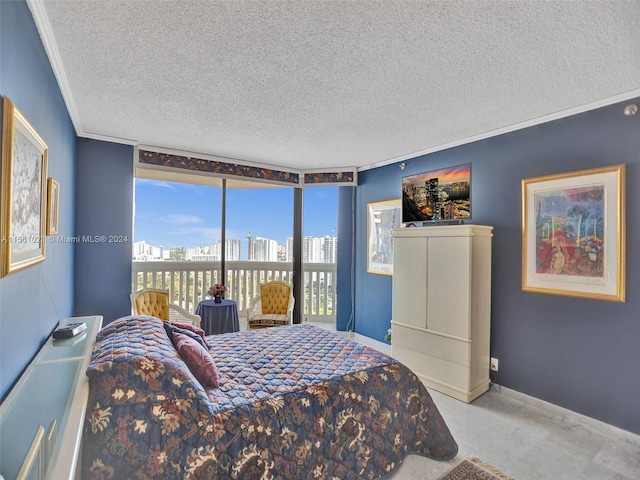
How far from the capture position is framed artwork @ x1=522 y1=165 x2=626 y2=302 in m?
2.29

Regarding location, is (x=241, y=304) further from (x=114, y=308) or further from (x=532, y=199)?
(x=532, y=199)

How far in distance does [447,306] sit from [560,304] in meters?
0.88

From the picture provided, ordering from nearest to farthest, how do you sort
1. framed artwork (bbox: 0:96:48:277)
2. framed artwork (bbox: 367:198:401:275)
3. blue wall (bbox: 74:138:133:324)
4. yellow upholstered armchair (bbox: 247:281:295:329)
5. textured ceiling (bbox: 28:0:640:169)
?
1. framed artwork (bbox: 0:96:48:277)
2. textured ceiling (bbox: 28:0:640:169)
3. blue wall (bbox: 74:138:133:324)
4. framed artwork (bbox: 367:198:401:275)
5. yellow upholstered armchair (bbox: 247:281:295:329)

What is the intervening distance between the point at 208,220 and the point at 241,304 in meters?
1.57

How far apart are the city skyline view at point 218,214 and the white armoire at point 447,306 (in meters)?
1.89

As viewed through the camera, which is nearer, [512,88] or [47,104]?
[47,104]

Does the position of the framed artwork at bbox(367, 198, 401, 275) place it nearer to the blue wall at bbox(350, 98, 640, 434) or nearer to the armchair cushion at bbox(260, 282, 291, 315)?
the blue wall at bbox(350, 98, 640, 434)

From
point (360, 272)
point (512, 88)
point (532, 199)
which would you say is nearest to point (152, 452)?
point (512, 88)

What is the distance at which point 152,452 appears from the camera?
1327 mm

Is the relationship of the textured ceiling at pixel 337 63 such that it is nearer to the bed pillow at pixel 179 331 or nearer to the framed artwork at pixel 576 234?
the framed artwork at pixel 576 234

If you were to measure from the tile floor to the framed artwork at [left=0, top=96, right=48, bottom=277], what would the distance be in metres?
2.29

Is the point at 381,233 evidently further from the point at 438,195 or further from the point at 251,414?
the point at 251,414

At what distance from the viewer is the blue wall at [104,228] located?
325 centimetres

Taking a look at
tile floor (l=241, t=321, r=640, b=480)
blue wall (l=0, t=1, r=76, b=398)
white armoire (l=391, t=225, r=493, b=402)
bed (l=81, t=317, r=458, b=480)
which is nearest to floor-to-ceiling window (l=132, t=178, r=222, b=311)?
blue wall (l=0, t=1, r=76, b=398)
